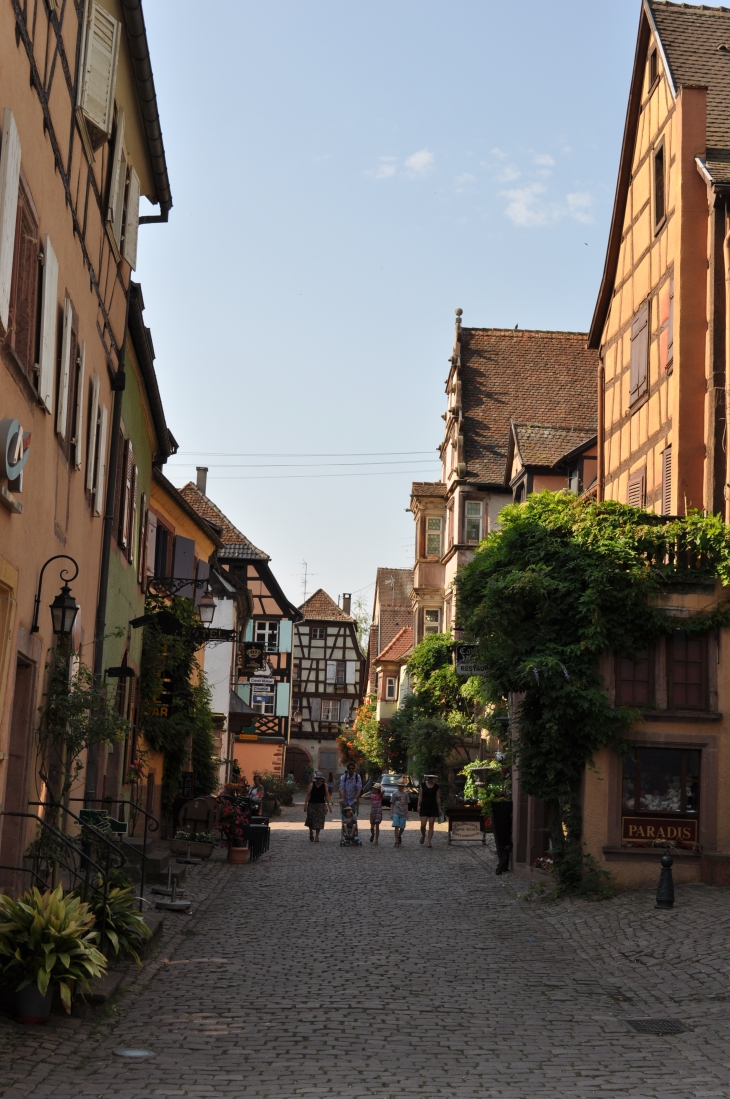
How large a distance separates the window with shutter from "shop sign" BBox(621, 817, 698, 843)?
12.2m

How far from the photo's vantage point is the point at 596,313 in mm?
28141

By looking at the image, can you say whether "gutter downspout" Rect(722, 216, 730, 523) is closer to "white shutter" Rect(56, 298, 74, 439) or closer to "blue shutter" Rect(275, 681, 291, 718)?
"white shutter" Rect(56, 298, 74, 439)

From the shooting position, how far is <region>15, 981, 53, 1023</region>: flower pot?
8.68 meters

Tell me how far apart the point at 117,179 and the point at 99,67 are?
2.60m

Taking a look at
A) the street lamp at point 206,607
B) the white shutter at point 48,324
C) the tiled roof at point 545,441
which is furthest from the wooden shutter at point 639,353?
the white shutter at point 48,324

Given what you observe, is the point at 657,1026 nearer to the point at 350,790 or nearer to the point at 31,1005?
the point at 31,1005

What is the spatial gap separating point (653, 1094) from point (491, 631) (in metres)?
12.5

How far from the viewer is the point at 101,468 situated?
15609 millimetres

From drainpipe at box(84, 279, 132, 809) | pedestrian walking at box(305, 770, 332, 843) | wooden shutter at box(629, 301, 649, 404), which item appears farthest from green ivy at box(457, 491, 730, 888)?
pedestrian walking at box(305, 770, 332, 843)

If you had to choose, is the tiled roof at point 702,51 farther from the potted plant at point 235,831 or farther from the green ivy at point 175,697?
the potted plant at point 235,831

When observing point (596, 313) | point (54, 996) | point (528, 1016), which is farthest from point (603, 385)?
point (54, 996)

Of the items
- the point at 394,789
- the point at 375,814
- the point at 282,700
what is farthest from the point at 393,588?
the point at 375,814

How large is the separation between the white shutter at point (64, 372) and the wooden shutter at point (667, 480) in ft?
42.5

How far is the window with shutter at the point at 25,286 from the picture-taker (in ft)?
31.0
